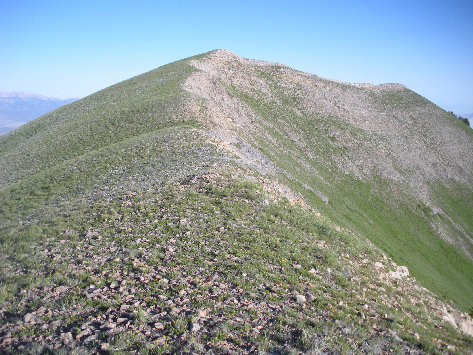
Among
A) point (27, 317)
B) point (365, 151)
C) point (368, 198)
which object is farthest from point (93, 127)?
point (365, 151)

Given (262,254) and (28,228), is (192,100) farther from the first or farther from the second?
(262,254)

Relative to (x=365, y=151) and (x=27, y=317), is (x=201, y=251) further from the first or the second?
(x=365, y=151)

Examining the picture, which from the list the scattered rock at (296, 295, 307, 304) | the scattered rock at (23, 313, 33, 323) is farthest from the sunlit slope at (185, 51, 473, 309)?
the scattered rock at (23, 313, 33, 323)

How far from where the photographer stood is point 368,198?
159 ft

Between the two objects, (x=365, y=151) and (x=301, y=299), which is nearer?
(x=301, y=299)

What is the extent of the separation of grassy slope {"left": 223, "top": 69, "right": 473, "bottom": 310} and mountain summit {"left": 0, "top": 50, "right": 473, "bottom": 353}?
0.40 metres

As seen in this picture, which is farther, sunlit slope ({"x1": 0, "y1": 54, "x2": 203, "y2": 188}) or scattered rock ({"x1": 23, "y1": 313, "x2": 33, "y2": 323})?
sunlit slope ({"x1": 0, "y1": 54, "x2": 203, "y2": 188})

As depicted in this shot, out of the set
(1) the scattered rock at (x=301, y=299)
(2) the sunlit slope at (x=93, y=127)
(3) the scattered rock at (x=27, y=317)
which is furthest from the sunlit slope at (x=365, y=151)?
(3) the scattered rock at (x=27, y=317)

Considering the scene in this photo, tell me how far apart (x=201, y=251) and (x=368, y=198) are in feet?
138

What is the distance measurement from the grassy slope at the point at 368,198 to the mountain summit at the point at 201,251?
40 cm

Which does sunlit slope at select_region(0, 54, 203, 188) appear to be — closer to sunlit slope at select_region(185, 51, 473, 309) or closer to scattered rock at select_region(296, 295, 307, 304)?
sunlit slope at select_region(185, 51, 473, 309)

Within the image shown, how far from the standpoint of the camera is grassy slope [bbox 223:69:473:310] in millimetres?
38250

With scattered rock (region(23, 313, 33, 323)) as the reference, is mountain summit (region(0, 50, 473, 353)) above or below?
above

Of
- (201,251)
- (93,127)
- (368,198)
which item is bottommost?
(201,251)
